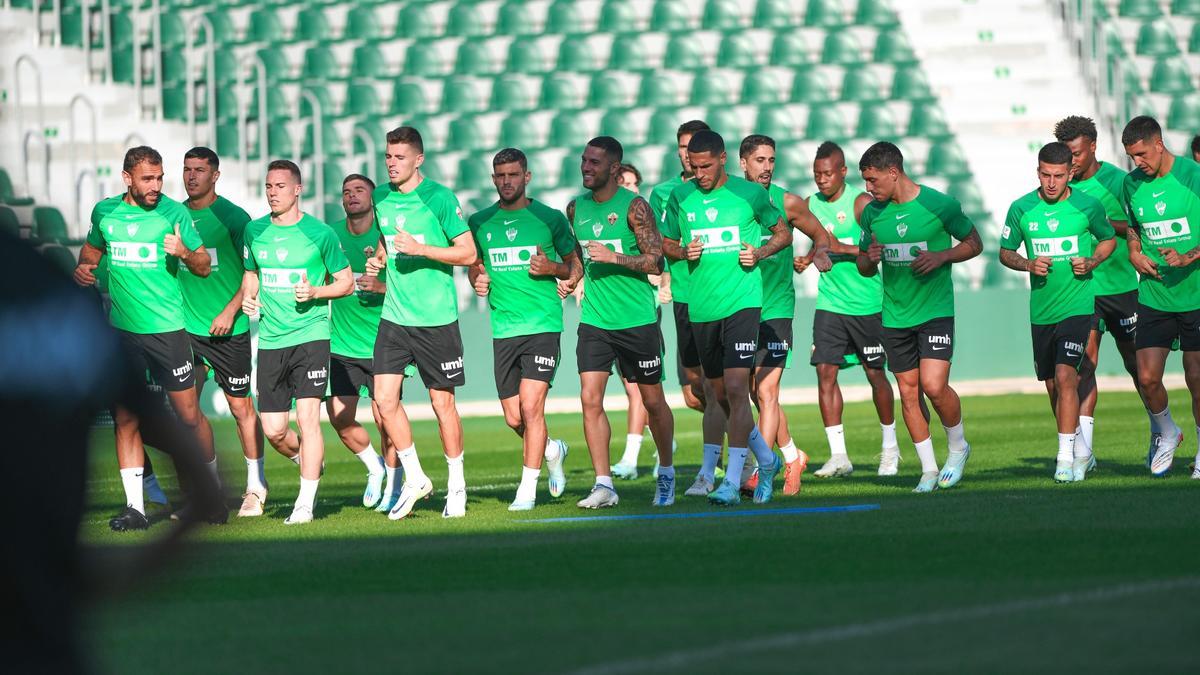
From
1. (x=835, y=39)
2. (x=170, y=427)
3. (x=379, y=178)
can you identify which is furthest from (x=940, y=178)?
(x=170, y=427)

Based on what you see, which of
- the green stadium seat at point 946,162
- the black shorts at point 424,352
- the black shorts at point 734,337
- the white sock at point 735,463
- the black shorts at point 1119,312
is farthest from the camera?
the green stadium seat at point 946,162

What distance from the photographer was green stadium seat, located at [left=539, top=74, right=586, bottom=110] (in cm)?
2859

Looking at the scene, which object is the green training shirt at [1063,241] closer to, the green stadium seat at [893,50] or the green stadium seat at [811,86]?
the green stadium seat at [811,86]

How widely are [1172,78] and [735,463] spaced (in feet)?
67.4

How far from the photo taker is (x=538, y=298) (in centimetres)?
1119

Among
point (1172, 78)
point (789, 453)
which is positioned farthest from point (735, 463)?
point (1172, 78)

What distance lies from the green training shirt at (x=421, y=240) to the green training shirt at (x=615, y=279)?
0.92m

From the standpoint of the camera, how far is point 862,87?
28188 mm

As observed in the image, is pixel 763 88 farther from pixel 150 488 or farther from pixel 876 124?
pixel 150 488

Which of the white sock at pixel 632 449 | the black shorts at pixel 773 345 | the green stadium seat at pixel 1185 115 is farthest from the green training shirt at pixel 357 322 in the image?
the green stadium seat at pixel 1185 115

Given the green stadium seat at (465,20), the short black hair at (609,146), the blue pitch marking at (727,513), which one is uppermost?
the green stadium seat at (465,20)

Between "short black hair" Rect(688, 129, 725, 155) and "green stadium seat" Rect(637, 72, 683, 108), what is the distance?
1763cm

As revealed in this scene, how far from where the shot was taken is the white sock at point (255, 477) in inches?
465

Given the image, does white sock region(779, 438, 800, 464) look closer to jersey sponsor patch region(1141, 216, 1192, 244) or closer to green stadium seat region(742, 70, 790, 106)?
jersey sponsor patch region(1141, 216, 1192, 244)
